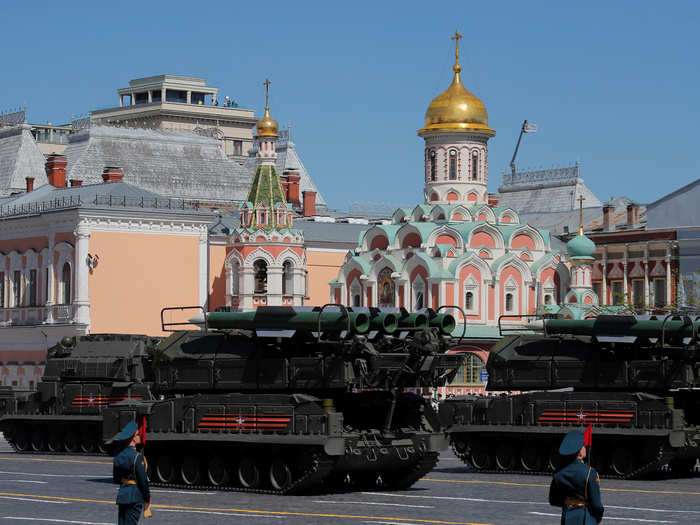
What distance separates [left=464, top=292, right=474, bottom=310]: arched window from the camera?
65500mm

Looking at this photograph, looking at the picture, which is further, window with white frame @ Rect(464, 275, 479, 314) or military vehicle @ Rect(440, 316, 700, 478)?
window with white frame @ Rect(464, 275, 479, 314)

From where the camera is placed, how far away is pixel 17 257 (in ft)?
219

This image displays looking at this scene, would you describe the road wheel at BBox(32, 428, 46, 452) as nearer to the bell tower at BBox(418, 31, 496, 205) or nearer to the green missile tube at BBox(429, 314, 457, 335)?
the green missile tube at BBox(429, 314, 457, 335)

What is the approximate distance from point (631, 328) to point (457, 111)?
40505 mm

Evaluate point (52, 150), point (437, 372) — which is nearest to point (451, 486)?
point (437, 372)

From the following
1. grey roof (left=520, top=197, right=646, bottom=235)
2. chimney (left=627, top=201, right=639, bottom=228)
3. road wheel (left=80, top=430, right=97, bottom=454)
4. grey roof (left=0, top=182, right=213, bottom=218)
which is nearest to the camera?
road wheel (left=80, top=430, right=97, bottom=454)

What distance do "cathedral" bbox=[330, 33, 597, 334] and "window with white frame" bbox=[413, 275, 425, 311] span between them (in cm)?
4

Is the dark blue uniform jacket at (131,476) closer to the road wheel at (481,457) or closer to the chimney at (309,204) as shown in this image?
the road wheel at (481,457)

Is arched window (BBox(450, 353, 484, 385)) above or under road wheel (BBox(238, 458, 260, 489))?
above

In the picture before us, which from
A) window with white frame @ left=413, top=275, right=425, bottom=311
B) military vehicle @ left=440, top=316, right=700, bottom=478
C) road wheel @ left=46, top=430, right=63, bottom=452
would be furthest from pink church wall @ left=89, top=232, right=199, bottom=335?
military vehicle @ left=440, top=316, right=700, bottom=478

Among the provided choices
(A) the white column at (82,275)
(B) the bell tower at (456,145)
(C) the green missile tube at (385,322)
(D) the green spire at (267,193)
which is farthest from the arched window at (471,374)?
(C) the green missile tube at (385,322)

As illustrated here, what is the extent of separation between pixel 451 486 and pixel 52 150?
80.3 meters

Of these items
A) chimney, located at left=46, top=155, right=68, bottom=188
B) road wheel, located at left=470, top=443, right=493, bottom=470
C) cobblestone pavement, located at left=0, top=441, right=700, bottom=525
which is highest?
chimney, located at left=46, top=155, right=68, bottom=188

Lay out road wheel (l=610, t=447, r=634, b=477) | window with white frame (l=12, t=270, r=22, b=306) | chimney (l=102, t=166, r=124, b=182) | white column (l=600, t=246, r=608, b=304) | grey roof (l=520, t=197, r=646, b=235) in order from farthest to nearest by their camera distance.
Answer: grey roof (l=520, t=197, r=646, b=235)
white column (l=600, t=246, r=608, b=304)
chimney (l=102, t=166, r=124, b=182)
window with white frame (l=12, t=270, r=22, b=306)
road wheel (l=610, t=447, r=634, b=477)
